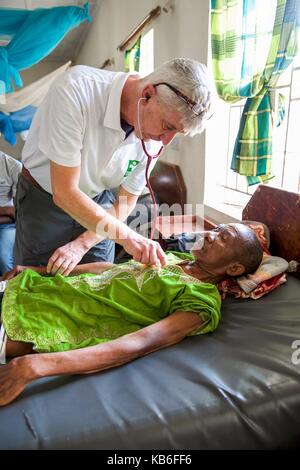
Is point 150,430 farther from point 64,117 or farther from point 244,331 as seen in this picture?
point 64,117

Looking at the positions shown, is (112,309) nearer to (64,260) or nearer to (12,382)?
(64,260)

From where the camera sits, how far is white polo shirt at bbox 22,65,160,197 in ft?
4.08

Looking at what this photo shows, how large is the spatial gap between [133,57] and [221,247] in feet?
10.4

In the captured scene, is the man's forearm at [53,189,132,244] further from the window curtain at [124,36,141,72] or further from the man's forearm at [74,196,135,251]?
the window curtain at [124,36,141,72]

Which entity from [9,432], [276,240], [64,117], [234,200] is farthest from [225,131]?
[9,432]

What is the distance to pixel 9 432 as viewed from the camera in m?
0.84

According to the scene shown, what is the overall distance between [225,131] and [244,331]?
1853 millimetres

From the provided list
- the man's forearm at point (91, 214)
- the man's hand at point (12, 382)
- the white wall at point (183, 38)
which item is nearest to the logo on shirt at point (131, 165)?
the man's forearm at point (91, 214)

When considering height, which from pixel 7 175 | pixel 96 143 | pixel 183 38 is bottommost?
pixel 7 175

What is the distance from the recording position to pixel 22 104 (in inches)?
187

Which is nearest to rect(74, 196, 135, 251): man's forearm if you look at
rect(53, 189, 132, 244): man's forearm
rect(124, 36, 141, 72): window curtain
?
rect(53, 189, 132, 244): man's forearm

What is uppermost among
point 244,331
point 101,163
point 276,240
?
point 101,163

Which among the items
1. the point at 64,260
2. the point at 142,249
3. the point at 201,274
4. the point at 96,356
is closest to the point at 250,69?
the point at 201,274

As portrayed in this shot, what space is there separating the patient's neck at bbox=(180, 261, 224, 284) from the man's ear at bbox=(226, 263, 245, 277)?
0.05 m
